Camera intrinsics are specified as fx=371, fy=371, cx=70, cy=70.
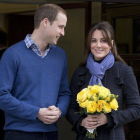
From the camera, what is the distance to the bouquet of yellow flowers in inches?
110

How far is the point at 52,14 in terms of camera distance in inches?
123

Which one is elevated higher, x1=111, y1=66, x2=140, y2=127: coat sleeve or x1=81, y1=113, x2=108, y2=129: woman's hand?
x1=111, y1=66, x2=140, y2=127: coat sleeve

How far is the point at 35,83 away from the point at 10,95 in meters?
0.23

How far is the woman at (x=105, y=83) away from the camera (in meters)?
3.03

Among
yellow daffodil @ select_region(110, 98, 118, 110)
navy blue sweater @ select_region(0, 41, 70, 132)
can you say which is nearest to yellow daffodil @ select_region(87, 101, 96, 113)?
yellow daffodil @ select_region(110, 98, 118, 110)

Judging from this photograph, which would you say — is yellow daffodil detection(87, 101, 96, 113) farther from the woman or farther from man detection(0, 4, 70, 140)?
man detection(0, 4, 70, 140)

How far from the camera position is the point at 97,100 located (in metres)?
2.81

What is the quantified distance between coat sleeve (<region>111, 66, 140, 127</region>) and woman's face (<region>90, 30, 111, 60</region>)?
0.83ft

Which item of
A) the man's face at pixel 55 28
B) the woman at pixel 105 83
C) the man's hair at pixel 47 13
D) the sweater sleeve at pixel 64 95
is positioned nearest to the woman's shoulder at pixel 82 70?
the woman at pixel 105 83

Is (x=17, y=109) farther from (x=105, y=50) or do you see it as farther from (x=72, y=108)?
(x=105, y=50)

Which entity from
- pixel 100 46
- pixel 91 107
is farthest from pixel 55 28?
pixel 91 107

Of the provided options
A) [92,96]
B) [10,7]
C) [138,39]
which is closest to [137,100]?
[92,96]

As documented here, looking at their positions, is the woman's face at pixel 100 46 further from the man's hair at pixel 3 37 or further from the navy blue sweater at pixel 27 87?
the man's hair at pixel 3 37

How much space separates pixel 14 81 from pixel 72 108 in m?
0.58
